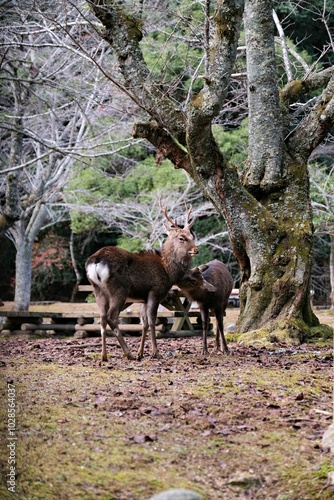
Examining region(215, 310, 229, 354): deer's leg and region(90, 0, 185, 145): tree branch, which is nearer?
region(215, 310, 229, 354): deer's leg

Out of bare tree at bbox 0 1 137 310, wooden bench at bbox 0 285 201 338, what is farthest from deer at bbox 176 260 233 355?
bare tree at bbox 0 1 137 310

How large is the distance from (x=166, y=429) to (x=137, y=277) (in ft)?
11.3

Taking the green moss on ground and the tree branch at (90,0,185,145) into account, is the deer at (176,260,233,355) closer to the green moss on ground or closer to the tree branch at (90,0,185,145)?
the green moss on ground

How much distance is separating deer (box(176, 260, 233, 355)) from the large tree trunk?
1.85 ft

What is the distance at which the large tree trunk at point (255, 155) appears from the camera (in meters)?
9.03

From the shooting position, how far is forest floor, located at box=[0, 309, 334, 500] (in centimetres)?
420

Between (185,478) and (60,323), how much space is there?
8.84m

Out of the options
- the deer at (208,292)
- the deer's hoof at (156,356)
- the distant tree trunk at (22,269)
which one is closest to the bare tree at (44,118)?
the distant tree trunk at (22,269)

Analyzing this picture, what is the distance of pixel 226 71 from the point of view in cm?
888

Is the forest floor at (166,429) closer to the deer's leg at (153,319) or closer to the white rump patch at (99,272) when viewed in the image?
the deer's leg at (153,319)

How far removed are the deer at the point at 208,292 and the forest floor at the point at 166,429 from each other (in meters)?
1.15

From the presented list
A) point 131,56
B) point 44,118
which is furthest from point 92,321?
point 44,118

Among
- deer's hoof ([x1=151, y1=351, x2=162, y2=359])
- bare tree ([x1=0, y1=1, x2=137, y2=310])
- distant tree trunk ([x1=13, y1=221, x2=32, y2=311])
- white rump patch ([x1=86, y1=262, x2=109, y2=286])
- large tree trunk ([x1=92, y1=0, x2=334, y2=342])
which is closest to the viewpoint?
white rump patch ([x1=86, y1=262, x2=109, y2=286])

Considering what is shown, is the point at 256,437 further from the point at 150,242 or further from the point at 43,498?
the point at 150,242
